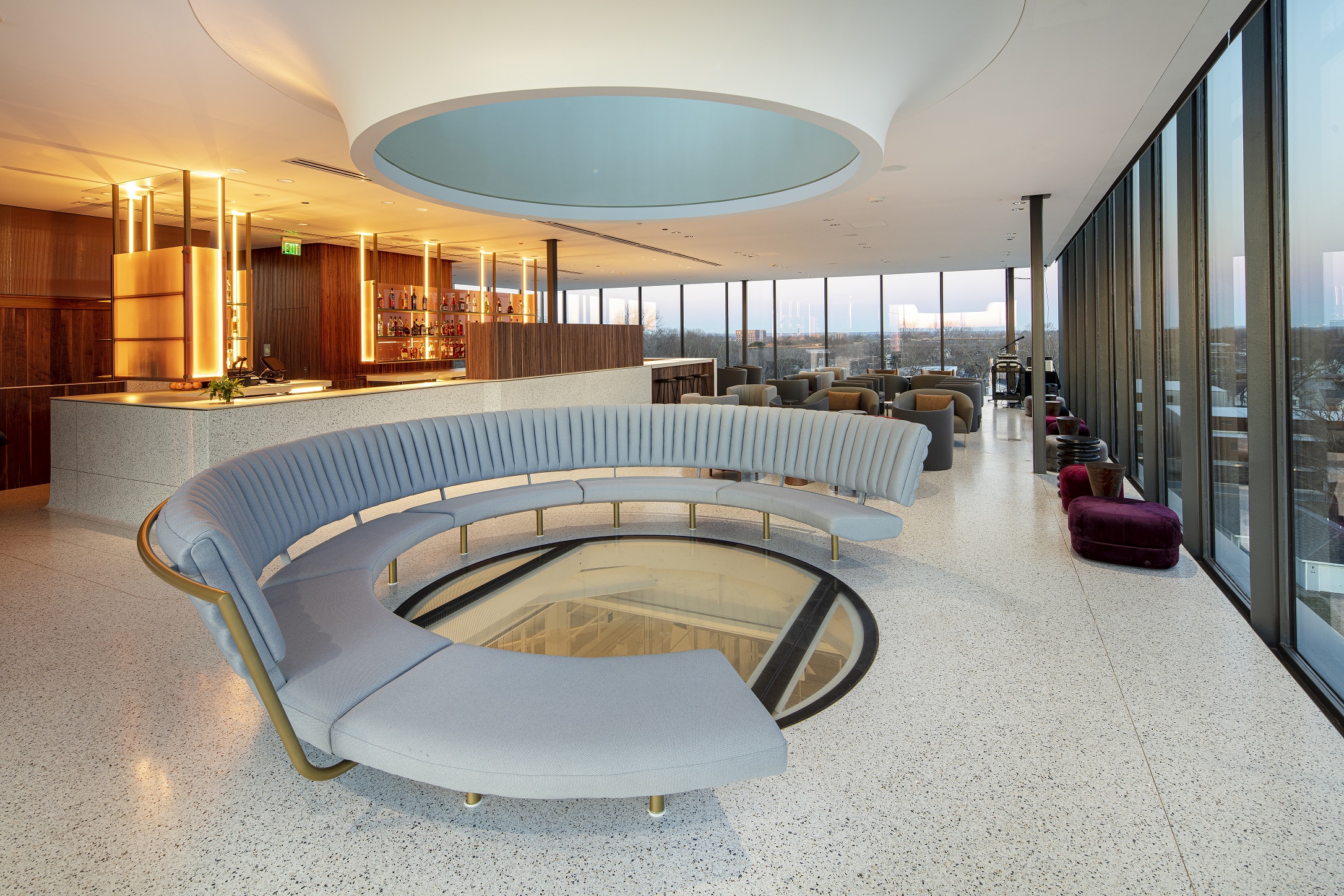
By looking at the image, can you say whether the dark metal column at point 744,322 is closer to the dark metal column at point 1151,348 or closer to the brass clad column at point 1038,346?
the brass clad column at point 1038,346

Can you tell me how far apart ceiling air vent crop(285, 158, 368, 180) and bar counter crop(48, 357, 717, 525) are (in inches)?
75.7

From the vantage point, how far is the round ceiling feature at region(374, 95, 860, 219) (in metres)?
5.15

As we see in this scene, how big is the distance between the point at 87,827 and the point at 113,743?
53 centimetres

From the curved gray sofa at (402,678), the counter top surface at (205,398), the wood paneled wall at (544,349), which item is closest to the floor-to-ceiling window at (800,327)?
the wood paneled wall at (544,349)

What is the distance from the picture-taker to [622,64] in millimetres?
3389

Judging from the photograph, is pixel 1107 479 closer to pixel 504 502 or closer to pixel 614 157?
pixel 504 502

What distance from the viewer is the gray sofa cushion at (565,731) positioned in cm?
184

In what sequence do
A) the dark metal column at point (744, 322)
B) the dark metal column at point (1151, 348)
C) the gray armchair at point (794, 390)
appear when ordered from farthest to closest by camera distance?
1. the dark metal column at point (744, 322)
2. the gray armchair at point (794, 390)
3. the dark metal column at point (1151, 348)

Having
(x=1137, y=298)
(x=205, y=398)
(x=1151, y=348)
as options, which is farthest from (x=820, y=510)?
(x=205, y=398)

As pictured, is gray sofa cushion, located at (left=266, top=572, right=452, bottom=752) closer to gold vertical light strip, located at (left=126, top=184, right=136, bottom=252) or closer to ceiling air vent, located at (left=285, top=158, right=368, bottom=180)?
ceiling air vent, located at (left=285, top=158, right=368, bottom=180)

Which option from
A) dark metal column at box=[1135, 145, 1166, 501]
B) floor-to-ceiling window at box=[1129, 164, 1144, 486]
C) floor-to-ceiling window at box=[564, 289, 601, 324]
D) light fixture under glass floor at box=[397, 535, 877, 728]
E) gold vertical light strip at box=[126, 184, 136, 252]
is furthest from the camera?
floor-to-ceiling window at box=[564, 289, 601, 324]

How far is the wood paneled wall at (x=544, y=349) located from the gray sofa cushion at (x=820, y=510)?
3.92 metres

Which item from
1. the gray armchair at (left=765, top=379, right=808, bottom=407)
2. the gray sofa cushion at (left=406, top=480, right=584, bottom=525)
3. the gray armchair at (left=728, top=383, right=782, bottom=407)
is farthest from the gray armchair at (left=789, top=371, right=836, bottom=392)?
the gray sofa cushion at (left=406, top=480, right=584, bottom=525)

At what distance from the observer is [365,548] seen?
3.60 metres
